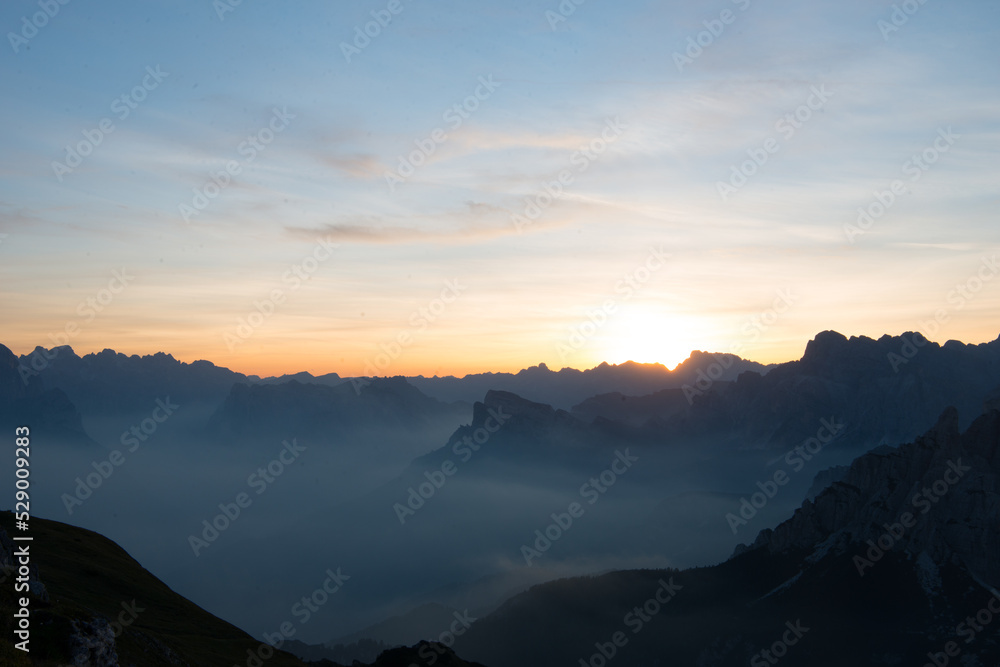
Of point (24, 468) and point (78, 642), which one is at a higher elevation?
point (24, 468)

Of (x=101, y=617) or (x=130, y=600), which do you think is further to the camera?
(x=130, y=600)

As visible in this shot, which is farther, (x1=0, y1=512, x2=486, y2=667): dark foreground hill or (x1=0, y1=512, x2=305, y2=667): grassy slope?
(x1=0, y1=512, x2=305, y2=667): grassy slope

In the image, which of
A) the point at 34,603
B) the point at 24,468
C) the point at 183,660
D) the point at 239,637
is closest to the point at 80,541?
the point at 239,637

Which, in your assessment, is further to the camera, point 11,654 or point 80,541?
point 80,541

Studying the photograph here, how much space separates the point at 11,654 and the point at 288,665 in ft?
267

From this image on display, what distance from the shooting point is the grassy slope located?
261ft

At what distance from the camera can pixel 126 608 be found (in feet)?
327

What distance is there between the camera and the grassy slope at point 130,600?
79.4 meters

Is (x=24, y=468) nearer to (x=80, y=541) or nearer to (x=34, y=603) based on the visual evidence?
(x=34, y=603)

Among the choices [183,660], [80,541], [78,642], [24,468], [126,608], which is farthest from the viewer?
[80,541]

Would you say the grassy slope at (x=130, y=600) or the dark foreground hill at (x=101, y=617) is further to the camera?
the grassy slope at (x=130, y=600)

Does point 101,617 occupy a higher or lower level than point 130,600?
higher

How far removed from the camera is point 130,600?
111 meters

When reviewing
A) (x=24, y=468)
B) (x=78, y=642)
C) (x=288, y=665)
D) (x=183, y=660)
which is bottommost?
(x=288, y=665)
